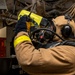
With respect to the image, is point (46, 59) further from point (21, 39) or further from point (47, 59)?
point (21, 39)

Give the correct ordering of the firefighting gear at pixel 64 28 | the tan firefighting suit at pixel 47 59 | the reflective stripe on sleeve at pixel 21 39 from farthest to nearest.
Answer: the firefighting gear at pixel 64 28
the reflective stripe on sleeve at pixel 21 39
the tan firefighting suit at pixel 47 59

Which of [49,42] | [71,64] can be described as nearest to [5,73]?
[49,42]

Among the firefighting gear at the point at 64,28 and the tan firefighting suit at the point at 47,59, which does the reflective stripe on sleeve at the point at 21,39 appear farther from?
the firefighting gear at the point at 64,28

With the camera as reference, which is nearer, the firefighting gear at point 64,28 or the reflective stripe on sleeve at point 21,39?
the reflective stripe on sleeve at point 21,39

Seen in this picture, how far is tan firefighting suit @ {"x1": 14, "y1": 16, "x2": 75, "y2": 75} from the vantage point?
1.70 meters

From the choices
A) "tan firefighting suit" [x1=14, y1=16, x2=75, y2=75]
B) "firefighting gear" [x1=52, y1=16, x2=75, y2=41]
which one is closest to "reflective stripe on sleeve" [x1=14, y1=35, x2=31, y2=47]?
"tan firefighting suit" [x1=14, y1=16, x2=75, y2=75]

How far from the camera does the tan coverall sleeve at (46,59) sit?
170cm

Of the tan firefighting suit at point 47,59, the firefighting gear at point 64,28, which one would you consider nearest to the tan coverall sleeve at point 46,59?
the tan firefighting suit at point 47,59

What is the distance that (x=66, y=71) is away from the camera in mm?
1773

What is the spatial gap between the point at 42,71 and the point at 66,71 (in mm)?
173

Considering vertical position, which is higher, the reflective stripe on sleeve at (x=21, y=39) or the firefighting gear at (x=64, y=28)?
the firefighting gear at (x=64, y=28)

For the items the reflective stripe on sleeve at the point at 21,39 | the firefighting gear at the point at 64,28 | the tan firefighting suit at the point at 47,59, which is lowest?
the tan firefighting suit at the point at 47,59

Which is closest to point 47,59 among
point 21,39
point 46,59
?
point 46,59

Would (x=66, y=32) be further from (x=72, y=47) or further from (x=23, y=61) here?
(x=23, y=61)
